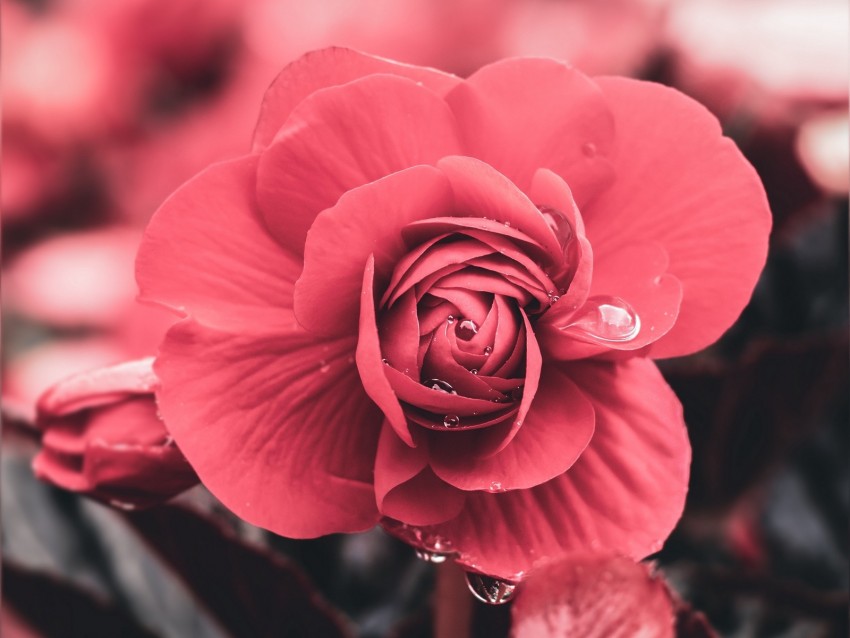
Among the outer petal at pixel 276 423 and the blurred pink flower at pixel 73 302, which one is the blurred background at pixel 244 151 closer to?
the blurred pink flower at pixel 73 302

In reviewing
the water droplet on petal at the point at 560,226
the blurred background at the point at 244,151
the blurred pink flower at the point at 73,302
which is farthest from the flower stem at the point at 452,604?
the blurred pink flower at the point at 73,302

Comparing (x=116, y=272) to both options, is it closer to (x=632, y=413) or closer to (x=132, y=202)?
(x=132, y=202)

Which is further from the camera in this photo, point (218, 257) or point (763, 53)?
point (763, 53)

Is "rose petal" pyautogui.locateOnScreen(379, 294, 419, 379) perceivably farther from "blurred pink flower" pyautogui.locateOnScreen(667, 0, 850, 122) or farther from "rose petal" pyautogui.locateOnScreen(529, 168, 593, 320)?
"blurred pink flower" pyautogui.locateOnScreen(667, 0, 850, 122)

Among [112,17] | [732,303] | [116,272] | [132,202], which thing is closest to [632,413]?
[732,303]

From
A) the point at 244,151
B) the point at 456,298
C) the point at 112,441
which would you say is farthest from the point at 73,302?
the point at 456,298

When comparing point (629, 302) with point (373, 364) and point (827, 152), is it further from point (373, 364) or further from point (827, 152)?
point (827, 152)

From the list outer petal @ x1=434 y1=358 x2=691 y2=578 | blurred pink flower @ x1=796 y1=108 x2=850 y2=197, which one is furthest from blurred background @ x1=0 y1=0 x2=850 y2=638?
outer petal @ x1=434 y1=358 x2=691 y2=578
